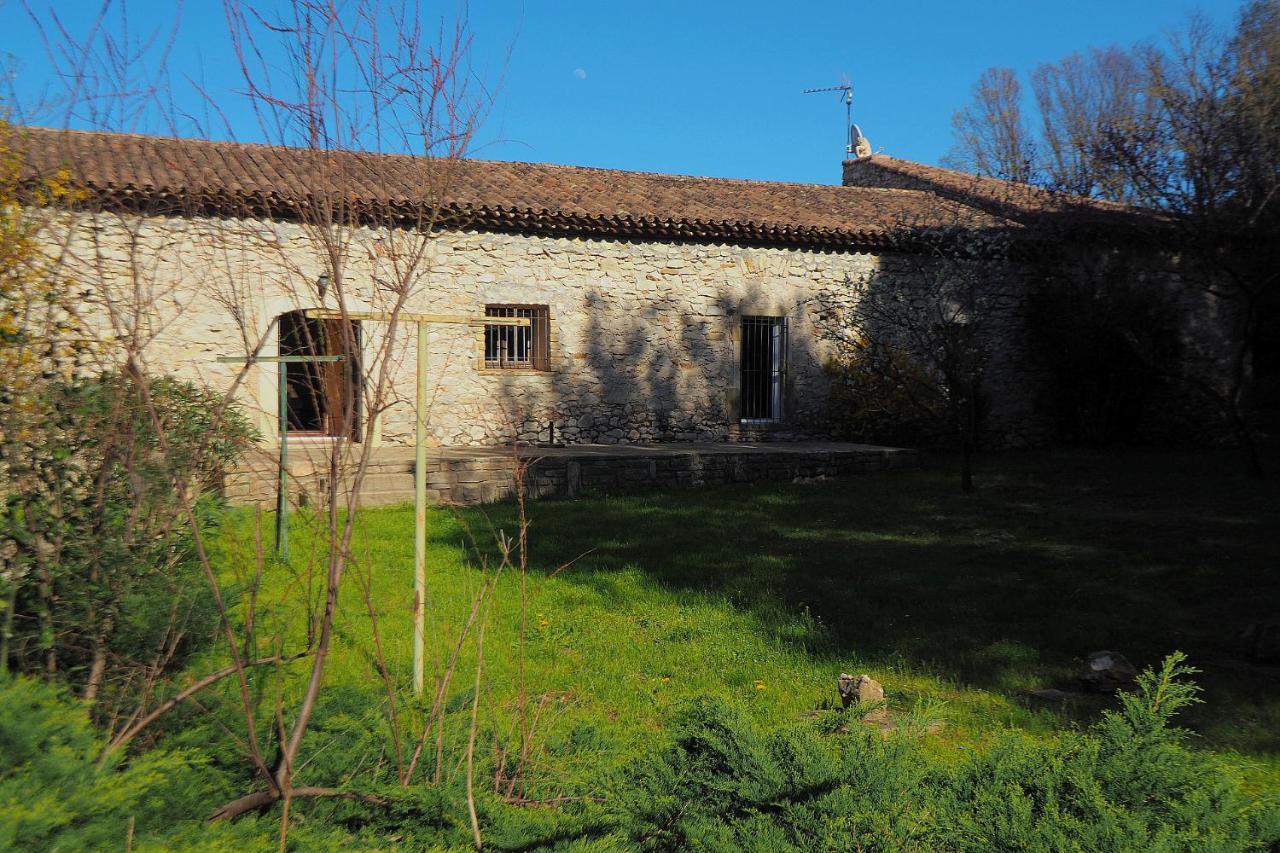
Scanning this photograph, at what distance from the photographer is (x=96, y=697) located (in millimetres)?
2896

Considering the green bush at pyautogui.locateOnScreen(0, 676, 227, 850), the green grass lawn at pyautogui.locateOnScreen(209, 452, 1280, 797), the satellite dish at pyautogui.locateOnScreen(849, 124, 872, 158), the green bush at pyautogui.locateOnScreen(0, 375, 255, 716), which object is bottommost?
the green grass lawn at pyautogui.locateOnScreen(209, 452, 1280, 797)

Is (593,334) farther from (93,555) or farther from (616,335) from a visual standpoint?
(93,555)

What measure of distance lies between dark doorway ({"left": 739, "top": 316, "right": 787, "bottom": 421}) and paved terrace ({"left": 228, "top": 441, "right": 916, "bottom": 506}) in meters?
1.21

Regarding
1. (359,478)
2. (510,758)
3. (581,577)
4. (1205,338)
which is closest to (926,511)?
(581,577)

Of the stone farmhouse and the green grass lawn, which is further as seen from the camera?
the stone farmhouse

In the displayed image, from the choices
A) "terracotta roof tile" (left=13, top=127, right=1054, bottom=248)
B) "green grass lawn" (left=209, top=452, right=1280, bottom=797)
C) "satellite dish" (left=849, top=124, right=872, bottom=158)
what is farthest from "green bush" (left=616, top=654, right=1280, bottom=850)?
"satellite dish" (left=849, top=124, right=872, bottom=158)

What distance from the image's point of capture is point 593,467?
10828 millimetres

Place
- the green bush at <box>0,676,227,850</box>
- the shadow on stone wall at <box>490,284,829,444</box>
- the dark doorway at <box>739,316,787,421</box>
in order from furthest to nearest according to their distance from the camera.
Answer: the dark doorway at <box>739,316,787,421</box> < the shadow on stone wall at <box>490,284,829,444</box> < the green bush at <box>0,676,227,850</box>

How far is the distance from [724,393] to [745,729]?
37.6 ft

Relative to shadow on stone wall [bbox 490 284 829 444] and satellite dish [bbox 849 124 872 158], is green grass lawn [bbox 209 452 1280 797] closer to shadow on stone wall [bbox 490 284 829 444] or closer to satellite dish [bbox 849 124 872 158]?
shadow on stone wall [bbox 490 284 829 444]

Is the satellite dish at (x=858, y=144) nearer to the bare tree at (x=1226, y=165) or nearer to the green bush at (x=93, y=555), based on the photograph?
the bare tree at (x=1226, y=165)

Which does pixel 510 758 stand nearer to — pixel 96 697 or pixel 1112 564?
pixel 96 697

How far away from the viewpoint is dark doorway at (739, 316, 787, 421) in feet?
47.3

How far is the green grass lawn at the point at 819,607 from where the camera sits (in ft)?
13.3
